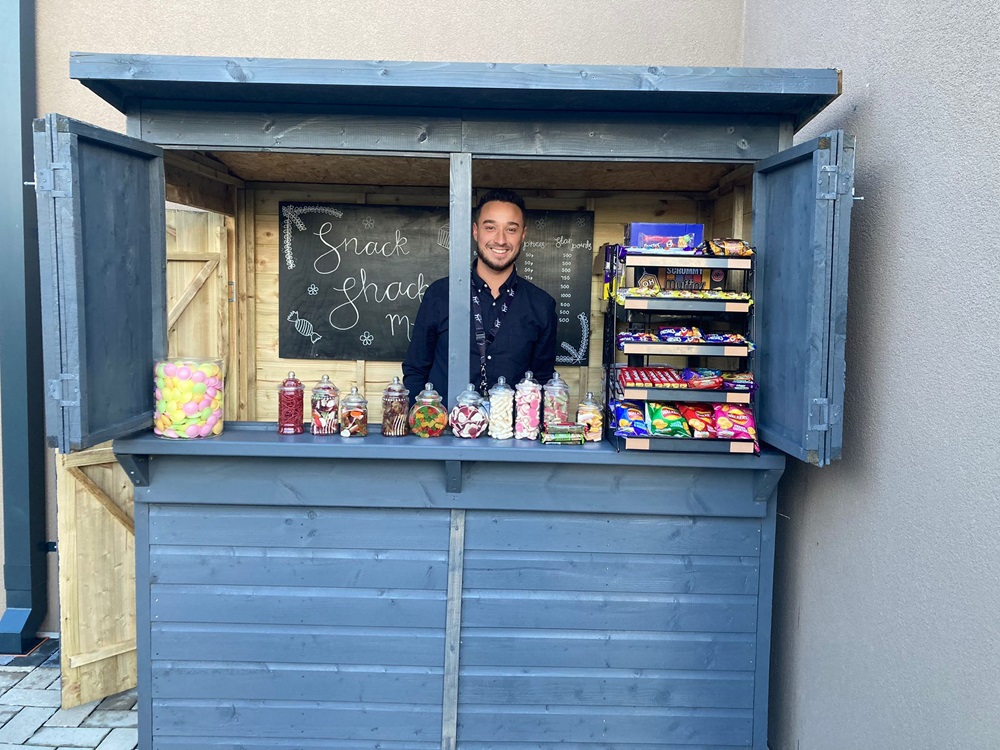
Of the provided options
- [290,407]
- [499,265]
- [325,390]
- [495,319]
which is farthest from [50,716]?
[499,265]

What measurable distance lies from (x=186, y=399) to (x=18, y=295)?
1582 millimetres

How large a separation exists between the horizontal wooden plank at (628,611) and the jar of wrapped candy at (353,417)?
72cm

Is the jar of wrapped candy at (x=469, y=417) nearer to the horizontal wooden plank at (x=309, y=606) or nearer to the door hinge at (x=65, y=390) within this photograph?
the horizontal wooden plank at (x=309, y=606)

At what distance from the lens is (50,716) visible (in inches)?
A: 126

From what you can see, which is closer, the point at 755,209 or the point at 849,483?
the point at 849,483

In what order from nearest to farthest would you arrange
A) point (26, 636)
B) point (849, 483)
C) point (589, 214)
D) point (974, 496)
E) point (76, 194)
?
1. point (974, 496)
2. point (76, 194)
3. point (849, 483)
4. point (26, 636)
5. point (589, 214)

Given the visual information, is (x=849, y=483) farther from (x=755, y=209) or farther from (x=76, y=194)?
(x=76, y=194)

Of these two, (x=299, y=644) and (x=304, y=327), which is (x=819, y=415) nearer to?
(x=299, y=644)

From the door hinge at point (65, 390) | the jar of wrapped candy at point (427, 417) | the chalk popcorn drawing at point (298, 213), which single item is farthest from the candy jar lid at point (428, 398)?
the chalk popcorn drawing at point (298, 213)

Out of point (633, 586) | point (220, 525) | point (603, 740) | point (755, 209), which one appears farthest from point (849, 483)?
point (220, 525)

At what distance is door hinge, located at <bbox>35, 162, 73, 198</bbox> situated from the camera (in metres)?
2.22

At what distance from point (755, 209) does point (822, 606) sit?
57.0 inches

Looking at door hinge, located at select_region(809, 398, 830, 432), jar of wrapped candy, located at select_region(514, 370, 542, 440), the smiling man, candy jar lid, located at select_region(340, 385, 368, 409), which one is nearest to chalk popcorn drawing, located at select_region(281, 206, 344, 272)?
the smiling man

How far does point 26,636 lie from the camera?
146 inches
